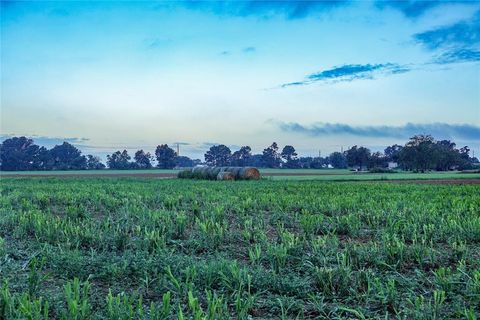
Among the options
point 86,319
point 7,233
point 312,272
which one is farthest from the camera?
point 7,233

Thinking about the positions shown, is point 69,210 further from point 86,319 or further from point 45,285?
point 86,319

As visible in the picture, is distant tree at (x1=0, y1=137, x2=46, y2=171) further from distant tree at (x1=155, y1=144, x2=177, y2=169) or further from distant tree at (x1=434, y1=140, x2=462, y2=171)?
distant tree at (x1=434, y1=140, x2=462, y2=171)

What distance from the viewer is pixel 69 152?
143250 mm

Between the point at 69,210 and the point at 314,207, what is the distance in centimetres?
660

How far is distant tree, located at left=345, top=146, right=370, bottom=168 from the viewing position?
440 feet

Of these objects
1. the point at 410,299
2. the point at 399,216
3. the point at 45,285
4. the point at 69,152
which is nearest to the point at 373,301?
the point at 410,299

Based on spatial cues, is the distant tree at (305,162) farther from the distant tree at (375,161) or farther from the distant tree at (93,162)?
the distant tree at (93,162)

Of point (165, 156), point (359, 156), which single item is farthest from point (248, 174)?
point (165, 156)

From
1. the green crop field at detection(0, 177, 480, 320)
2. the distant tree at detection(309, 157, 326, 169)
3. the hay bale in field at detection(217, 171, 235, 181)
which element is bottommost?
the green crop field at detection(0, 177, 480, 320)

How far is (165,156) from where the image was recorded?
148 metres

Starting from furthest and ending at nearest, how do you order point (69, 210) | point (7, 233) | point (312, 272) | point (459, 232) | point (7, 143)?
point (7, 143)
point (69, 210)
point (7, 233)
point (459, 232)
point (312, 272)

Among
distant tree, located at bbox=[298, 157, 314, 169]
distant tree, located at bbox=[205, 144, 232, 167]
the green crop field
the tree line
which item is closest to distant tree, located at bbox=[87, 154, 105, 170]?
the tree line

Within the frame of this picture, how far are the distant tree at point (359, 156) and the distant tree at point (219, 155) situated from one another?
155 ft

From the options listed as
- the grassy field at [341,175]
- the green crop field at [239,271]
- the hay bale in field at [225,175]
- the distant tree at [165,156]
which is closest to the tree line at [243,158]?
the distant tree at [165,156]
